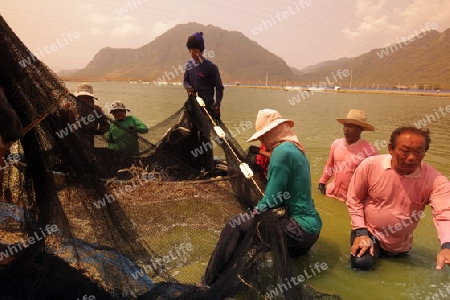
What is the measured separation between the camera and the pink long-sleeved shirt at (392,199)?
3.06 metres

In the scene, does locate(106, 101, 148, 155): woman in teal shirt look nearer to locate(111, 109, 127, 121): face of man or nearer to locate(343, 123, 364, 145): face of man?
locate(111, 109, 127, 121): face of man

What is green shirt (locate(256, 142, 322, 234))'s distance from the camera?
9.27ft

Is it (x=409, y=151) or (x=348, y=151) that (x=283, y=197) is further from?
(x=348, y=151)

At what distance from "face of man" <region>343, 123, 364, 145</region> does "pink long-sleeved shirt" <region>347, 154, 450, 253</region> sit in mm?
1586

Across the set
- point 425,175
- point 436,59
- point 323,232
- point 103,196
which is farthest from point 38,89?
point 436,59

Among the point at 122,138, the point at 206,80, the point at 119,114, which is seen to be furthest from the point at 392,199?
the point at 119,114

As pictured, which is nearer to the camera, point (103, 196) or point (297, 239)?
point (103, 196)

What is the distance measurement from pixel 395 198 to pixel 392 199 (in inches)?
1.2

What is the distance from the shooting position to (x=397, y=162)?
10.1 feet

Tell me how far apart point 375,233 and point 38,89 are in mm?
3238

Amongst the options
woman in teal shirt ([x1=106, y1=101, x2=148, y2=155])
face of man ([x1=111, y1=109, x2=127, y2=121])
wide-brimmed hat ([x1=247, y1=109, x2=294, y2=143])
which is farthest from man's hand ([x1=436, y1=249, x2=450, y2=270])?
face of man ([x1=111, y1=109, x2=127, y2=121])

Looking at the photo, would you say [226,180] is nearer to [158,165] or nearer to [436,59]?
[158,165]

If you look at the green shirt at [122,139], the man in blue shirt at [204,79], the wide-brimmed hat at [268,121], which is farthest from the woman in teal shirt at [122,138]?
the wide-brimmed hat at [268,121]

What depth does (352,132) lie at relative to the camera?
4891mm
